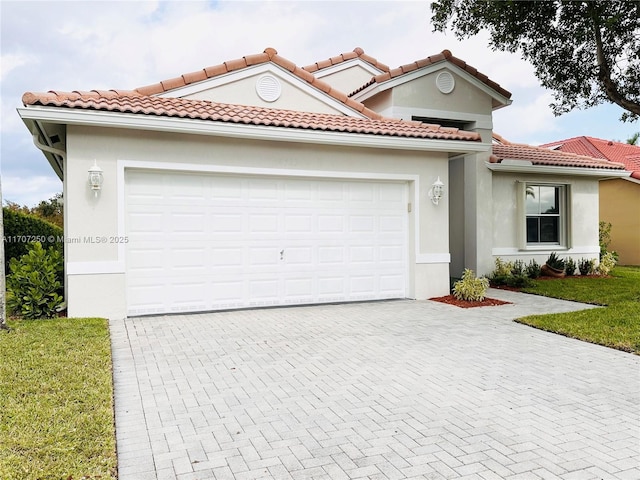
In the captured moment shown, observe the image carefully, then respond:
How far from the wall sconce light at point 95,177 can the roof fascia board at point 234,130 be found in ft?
2.42

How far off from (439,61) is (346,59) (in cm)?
419

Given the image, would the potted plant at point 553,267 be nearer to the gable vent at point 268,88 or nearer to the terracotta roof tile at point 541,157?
the terracotta roof tile at point 541,157

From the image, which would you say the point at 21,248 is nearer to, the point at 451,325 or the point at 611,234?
the point at 451,325

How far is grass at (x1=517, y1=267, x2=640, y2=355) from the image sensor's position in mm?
7141

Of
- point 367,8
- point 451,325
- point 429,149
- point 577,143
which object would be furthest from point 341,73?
point 577,143

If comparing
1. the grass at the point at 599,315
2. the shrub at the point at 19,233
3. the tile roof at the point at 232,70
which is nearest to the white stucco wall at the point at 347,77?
the tile roof at the point at 232,70

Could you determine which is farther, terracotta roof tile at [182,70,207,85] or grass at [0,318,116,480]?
terracotta roof tile at [182,70,207,85]

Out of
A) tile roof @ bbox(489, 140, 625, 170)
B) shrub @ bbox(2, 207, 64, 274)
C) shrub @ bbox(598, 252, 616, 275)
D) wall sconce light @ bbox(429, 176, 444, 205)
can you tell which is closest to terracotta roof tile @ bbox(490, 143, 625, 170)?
tile roof @ bbox(489, 140, 625, 170)

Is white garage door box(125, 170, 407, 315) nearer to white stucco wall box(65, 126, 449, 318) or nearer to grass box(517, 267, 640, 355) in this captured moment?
white stucco wall box(65, 126, 449, 318)

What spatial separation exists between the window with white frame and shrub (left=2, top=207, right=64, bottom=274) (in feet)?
44.2

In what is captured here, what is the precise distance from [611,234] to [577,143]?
25.5ft

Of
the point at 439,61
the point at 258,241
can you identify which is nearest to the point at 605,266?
the point at 439,61

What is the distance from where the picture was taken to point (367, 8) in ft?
41.7

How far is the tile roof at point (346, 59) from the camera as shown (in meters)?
15.4
